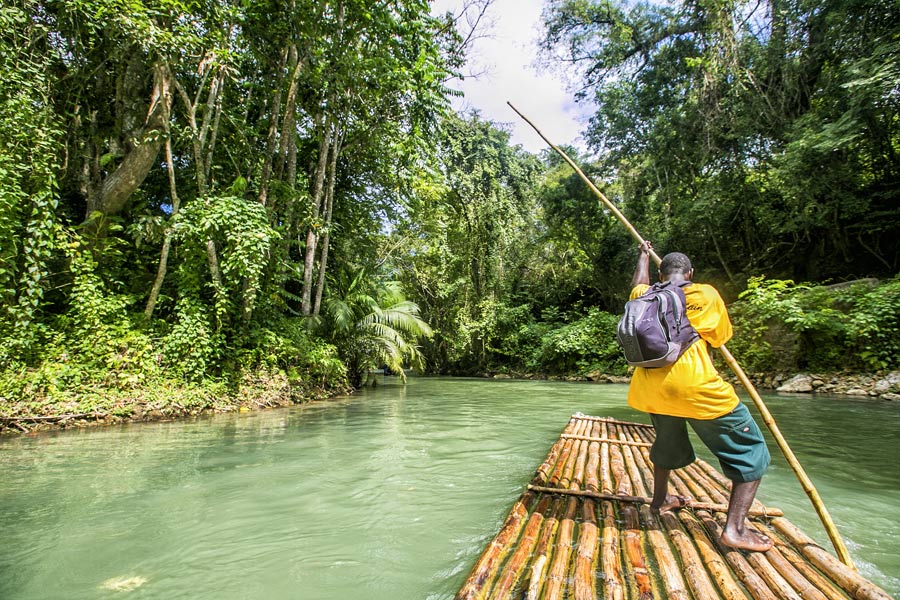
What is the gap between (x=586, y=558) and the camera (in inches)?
80.5

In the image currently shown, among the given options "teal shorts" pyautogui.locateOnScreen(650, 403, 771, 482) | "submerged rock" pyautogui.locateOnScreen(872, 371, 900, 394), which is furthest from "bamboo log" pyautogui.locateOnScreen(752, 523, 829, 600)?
"submerged rock" pyautogui.locateOnScreen(872, 371, 900, 394)

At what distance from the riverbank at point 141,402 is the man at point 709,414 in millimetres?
7236

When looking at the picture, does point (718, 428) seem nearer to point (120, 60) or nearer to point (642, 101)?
point (120, 60)

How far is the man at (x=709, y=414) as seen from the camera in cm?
219

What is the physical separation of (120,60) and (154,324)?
4714 millimetres

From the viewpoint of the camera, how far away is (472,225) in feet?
64.3

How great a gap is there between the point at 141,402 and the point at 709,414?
7.63m

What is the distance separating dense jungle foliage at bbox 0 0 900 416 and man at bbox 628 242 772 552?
6.91 m

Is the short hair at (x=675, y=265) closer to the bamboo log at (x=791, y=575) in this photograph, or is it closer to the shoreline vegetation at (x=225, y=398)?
the bamboo log at (x=791, y=575)

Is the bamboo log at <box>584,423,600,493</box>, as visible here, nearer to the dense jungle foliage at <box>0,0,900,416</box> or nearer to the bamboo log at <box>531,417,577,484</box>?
the bamboo log at <box>531,417,577,484</box>

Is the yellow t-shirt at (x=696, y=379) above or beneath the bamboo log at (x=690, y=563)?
above

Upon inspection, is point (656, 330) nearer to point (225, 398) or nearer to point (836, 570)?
point (836, 570)

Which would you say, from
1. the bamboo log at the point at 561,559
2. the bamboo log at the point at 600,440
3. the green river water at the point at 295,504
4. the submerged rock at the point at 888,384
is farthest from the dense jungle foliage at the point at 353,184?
the bamboo log at the point at 561,559

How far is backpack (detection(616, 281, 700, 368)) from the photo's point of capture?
2236mm
